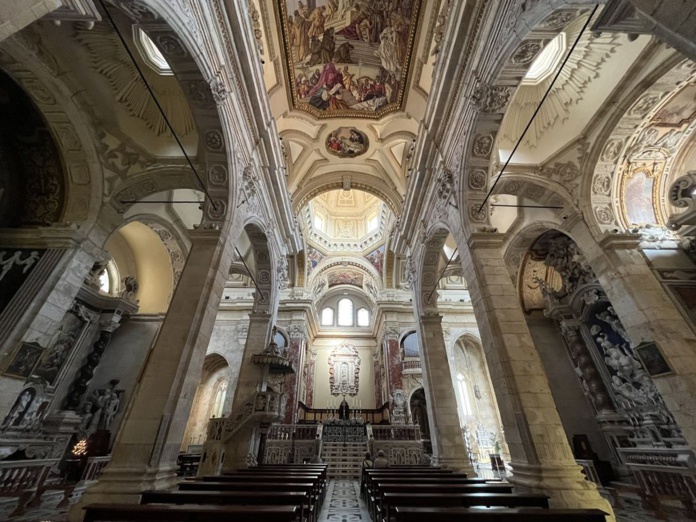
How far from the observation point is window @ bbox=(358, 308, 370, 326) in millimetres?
21125

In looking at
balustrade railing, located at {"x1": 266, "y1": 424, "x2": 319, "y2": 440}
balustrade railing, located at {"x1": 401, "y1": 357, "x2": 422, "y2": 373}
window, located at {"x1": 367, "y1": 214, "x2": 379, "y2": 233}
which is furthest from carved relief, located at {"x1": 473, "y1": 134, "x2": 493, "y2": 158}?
window, located at {"x1": 367, "y1": 214, "x2": 379, "y2": 233}

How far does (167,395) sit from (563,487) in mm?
5077

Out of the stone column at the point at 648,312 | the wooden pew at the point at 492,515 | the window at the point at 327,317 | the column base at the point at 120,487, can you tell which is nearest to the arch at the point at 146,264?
the column base at the point at 120,487

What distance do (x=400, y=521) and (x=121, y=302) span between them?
9767mm

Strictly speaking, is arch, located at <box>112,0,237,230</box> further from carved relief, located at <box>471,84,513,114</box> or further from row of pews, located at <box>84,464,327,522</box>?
carved relief, located at <box>471,84,513,114</box>

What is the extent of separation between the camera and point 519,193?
7426mm

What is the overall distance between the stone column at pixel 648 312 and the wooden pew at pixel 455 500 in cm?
412

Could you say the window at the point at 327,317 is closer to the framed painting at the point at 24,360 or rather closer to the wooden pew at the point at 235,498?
the framed painting at the point at 24,360

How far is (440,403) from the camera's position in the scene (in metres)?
7.95

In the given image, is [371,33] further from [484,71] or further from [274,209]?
[274,209]

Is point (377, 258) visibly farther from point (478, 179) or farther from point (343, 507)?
point (343, 507)

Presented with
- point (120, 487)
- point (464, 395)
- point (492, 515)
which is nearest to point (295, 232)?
point (120, 487)

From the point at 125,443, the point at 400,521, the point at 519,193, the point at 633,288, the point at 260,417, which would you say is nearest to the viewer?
the point at 400,521

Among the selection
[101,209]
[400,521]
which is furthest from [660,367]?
[101,209]
